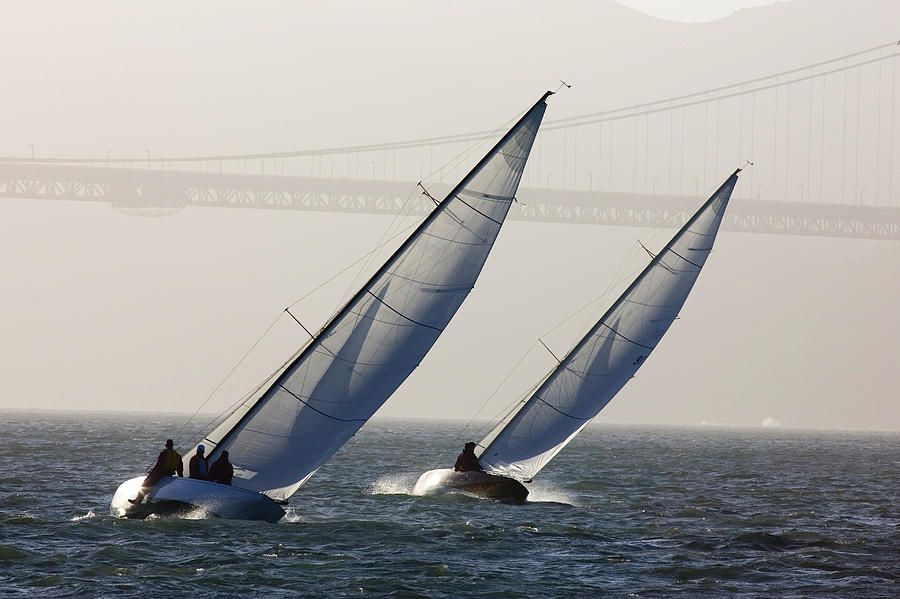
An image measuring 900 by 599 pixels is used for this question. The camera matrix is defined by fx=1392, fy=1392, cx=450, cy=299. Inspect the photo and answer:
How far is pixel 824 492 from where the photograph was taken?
27359 millimetres

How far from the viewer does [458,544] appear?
53.8 feet

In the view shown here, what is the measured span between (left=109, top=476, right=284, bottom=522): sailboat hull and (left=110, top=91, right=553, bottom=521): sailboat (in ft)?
0.04

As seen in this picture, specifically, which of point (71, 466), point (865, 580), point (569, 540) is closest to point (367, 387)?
point (569, 540)

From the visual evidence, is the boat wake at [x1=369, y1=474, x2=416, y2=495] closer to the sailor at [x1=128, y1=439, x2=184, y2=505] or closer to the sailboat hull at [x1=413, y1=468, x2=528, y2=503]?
the sailboat hull at [x1=413, y1=468, x2=528, y2=503]

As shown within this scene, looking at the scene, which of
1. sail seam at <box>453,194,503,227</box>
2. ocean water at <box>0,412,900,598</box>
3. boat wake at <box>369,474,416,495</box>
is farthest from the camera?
boat wake at <box>369,474,416,495</box>

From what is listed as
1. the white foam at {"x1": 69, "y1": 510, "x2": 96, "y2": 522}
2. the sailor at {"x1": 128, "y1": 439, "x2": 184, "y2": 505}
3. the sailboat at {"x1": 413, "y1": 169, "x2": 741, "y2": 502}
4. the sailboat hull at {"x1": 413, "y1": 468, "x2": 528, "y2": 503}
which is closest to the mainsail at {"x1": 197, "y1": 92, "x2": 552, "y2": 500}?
the sailor at {"x1": 128, "y1": 439, "x2": 184, "y2": 505}

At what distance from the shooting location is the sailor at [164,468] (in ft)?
53.1

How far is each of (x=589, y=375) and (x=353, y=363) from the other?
23.3 feet

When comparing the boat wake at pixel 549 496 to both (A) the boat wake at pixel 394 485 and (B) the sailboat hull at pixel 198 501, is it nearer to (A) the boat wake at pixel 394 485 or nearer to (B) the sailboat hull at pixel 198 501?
(A) the boat wake at pixel 394 485

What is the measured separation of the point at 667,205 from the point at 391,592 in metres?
69.8

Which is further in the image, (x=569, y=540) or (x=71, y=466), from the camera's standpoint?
(x=71, y=466)

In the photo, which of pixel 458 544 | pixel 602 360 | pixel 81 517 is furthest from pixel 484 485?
pixel 81 517

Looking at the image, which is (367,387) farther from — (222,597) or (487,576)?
(222,597)

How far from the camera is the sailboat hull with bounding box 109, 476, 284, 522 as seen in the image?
16281 mm
